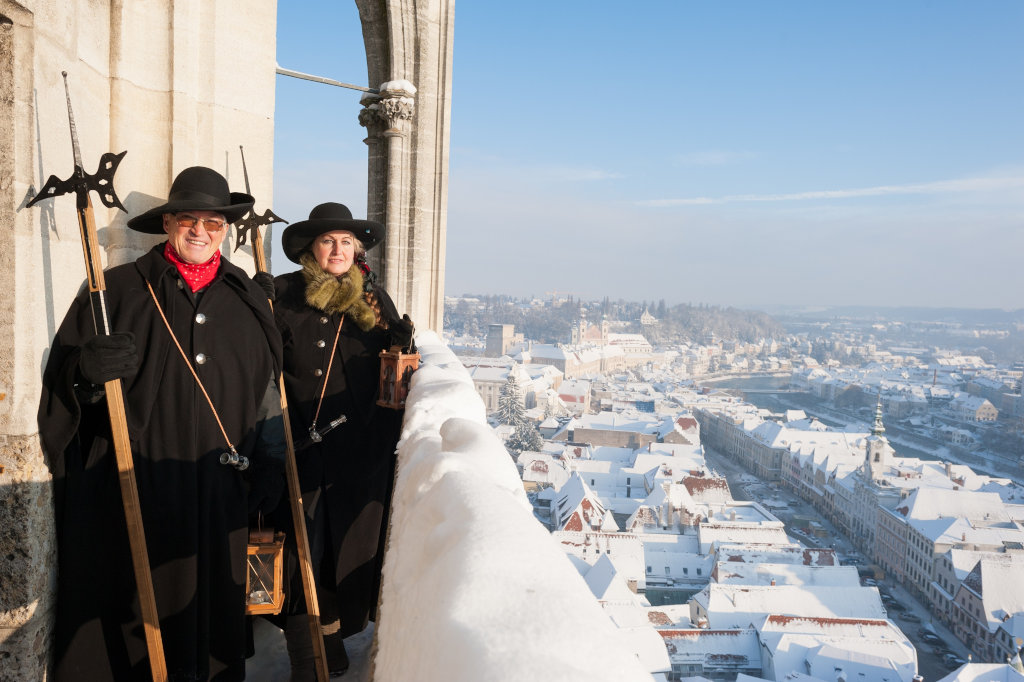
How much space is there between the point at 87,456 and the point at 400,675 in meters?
1.19

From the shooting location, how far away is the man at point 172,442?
172 centimetres

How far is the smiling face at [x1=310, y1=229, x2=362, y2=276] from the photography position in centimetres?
243

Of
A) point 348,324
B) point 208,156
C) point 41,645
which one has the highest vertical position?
point 208,156

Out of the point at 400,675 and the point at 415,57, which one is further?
the point at 415,57

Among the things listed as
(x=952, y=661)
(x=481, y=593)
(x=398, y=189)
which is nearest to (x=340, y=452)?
(x=481, y=593)

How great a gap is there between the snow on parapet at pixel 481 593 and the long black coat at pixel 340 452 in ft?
3.09

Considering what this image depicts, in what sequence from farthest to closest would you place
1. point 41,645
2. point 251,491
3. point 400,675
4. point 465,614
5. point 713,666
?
point 713,666
point 251,491
point 41,645
point 400,675
point 465,614

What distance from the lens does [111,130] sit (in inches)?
85.2

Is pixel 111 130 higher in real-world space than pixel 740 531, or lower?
higher

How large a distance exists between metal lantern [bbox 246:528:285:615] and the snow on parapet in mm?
759

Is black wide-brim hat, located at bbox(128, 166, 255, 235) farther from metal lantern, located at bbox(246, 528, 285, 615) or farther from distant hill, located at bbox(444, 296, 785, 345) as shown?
distant hill, located at bbox(444, 296, 785, 345)

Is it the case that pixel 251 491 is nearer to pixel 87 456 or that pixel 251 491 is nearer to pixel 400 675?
pixel 87 456

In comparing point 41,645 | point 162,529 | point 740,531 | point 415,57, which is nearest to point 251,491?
point 162,529

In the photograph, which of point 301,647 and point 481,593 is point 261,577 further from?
point 481,593
